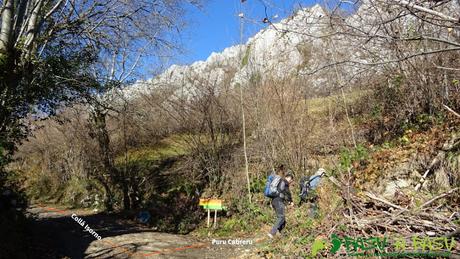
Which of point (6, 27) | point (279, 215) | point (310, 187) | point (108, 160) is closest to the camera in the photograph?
point (6, 27)

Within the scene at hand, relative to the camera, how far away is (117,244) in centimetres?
1002

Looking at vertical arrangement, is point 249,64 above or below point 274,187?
above

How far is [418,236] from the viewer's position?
230 inches

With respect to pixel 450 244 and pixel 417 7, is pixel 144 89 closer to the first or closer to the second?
pixel 450 244

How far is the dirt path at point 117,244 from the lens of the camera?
9.27 meters

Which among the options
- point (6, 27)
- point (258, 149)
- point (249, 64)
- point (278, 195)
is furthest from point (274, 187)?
point (6, 27)

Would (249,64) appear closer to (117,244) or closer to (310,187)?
(310,187)

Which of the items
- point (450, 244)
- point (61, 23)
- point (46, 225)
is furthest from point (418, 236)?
point (46, 225)

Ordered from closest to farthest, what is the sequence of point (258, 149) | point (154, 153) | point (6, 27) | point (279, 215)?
point (6, 27), point (279, 215), point (258, 149), point (154, 153)

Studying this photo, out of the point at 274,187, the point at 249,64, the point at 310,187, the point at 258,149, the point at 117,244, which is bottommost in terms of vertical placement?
the point at 117,244

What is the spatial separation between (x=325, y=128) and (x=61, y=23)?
8.22 meters

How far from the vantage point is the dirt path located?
365 inches

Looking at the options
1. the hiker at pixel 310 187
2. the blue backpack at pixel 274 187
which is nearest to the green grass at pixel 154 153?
the hiker at pixel 310 187

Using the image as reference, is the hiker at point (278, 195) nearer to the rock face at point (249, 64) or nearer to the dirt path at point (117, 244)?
the dirt path at point (117, 244)
